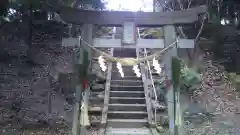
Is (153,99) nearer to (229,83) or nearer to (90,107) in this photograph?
(90,107)

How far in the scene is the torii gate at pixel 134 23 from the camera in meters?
6.29

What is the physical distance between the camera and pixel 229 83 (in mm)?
10125

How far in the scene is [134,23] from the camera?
6.31 meters

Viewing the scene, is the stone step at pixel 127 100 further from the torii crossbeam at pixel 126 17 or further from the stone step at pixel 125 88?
the torii crossbeam at pixel 126 17

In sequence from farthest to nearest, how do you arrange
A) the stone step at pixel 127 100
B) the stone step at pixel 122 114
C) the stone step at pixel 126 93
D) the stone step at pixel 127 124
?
1. the stone step at pixel 126 93
2. the stone step at pixel 127 100
3. the stone step at pixel 122 114
4. the stone step at pixel 127 124

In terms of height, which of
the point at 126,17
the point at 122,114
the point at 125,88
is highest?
the point at 126,17

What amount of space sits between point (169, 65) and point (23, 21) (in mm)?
7266

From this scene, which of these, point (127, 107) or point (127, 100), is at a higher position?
Answer: point (127, 100)

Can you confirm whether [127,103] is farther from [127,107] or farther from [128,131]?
[128,131]

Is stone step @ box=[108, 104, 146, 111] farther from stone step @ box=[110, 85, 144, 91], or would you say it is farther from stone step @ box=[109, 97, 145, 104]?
stone step @ box=[110, 85, 144, 91]

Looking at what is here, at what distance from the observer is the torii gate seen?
629 cm

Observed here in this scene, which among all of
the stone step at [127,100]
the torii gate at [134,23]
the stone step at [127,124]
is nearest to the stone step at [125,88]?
the stone step at [127,100]

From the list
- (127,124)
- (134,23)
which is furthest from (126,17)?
(127,124)

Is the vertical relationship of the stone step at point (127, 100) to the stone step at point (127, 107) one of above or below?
above
